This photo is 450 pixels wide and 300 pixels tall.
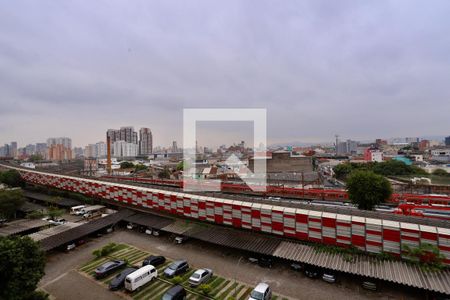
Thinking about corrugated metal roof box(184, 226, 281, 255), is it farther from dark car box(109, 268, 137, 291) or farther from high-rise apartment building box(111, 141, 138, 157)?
high-rise apartment building box(111, 141, 138, 157)

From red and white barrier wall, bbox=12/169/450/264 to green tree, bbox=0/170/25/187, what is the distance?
107 ft

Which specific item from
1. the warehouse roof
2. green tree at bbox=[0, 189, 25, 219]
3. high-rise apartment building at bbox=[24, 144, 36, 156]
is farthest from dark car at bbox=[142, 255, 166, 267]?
high-rise apartment building at bbox=[24, 144, 36, 156]

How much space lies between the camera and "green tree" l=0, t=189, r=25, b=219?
72.8ft

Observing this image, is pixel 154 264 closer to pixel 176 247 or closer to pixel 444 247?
pixel 176 247

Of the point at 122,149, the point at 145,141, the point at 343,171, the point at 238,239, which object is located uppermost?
the point at 145,141

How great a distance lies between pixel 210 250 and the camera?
50.1 ft

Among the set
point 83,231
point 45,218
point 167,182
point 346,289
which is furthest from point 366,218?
point 167,182

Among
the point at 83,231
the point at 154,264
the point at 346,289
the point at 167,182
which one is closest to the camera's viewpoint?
the point at 346,289

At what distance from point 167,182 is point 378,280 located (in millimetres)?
35119

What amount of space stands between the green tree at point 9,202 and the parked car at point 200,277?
74.8 feet

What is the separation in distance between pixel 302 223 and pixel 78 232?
16.5 metres

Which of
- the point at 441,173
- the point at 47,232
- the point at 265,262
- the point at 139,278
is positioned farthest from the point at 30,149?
the point at 441,173

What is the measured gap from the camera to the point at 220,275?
40.8ft

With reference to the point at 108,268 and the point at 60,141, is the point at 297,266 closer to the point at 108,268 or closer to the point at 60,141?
the point at 108,268
